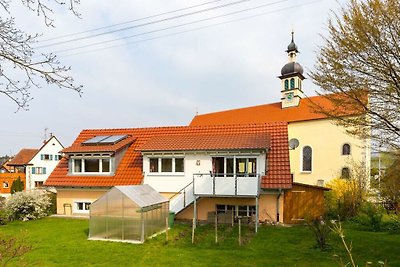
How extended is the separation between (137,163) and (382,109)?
15383 mm

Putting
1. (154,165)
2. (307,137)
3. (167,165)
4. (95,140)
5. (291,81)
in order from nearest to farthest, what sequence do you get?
(167,165) → (154,165) → (95,140) → (307,137) → (291,81)

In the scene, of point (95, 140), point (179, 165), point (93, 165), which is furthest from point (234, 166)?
point (95, 140)

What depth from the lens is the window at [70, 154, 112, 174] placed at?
21.9m

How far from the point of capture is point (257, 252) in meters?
13.1

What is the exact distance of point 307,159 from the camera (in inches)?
1485

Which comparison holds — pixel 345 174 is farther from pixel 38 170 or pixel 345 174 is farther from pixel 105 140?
pixel 38 170

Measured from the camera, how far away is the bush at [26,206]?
2127 centimetres

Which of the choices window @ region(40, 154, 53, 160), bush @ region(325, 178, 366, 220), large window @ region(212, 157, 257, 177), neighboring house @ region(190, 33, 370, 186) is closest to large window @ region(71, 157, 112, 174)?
large window @ region(212, 157, 257, 177)

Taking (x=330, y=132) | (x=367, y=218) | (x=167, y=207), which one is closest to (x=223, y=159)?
(x=167, y=207)

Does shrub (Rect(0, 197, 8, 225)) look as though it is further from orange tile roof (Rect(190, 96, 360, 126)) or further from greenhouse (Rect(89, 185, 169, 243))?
orange tile roof (Rect(190, 96, 360, 126))

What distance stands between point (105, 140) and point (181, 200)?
713 centimetres

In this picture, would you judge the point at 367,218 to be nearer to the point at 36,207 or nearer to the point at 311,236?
the point at 311,236

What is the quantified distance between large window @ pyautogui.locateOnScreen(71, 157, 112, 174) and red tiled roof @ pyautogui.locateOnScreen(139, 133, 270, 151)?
9.52 feet

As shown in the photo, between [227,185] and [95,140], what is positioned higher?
[95,140]
